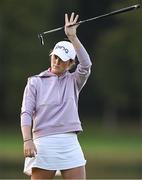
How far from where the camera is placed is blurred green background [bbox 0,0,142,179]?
1366 inches

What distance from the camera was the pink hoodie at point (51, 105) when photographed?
788cm

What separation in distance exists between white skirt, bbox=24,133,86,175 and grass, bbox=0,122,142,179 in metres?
7.47

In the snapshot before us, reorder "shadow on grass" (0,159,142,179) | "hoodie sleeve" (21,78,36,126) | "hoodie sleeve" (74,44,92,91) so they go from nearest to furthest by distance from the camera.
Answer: "hoodie sleeve" (21,78,36,126), "hoodie sleeve" (74,44,92,91), "shadow on grass" (0,159,142,179)

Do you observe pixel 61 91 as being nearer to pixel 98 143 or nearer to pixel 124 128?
pixel 98 143

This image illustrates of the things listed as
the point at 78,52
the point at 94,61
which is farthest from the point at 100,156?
the point at 94,61

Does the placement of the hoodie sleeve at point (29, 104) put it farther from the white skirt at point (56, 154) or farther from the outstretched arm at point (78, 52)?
the outstretched arm at point (78, 52)

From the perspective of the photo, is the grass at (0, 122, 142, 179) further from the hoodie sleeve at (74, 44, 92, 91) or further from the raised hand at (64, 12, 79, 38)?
the raised hand at (64, 12, 79, 38)

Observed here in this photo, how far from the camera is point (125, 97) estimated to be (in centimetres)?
4100

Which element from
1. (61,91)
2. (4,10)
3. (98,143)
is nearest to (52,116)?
(61,91)

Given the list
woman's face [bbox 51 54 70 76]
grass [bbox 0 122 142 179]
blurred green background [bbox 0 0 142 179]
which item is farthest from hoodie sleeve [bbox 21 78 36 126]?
blurred green background [bbox 0 0 142 179]

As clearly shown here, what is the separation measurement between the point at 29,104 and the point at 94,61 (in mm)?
33344

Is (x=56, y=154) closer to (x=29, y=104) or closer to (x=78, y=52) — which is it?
(x=29, y=104)

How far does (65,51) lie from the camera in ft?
26.0

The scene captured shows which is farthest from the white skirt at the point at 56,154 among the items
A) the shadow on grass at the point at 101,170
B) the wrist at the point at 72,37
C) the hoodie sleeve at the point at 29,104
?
the shadow on grass at the point at 101,170
